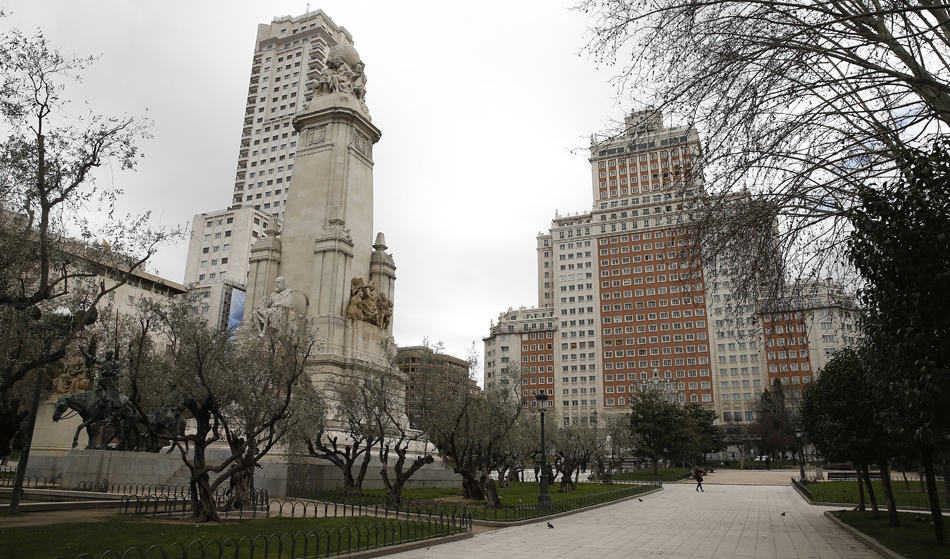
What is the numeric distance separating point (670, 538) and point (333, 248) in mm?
20012

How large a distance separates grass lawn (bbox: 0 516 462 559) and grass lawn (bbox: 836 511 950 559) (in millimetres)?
11626

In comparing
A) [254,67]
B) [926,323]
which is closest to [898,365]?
[926,323]

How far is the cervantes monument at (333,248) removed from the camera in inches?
1126

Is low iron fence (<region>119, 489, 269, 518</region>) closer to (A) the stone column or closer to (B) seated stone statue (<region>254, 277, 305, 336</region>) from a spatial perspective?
(B) seated stone statue (<region>254, 277, 305, 336</region>)

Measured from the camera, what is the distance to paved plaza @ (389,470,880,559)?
13312 millimetres

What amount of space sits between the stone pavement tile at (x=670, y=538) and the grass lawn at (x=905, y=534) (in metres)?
0.61

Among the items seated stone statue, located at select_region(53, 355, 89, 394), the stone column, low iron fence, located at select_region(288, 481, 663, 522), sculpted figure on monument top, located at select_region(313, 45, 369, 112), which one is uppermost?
sculpted figure on monument top, located at select_region(313, 45, 369, 112)

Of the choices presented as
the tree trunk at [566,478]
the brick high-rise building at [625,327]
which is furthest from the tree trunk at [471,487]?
the brick high-rise building at [625,327]

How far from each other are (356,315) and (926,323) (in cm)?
2392

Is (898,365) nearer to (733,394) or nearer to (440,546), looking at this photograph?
(440,546)

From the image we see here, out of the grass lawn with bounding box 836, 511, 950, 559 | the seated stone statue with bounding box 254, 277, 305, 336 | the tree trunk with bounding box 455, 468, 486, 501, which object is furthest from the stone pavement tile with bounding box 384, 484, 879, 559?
the seated stone statue with bounding box 254, 277, 305, 336

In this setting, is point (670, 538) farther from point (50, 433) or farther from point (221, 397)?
point (50, 433)

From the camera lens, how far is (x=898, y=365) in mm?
9766

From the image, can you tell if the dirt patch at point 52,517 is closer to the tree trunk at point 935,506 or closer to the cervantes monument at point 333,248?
the cervantes monument at point 333,248
